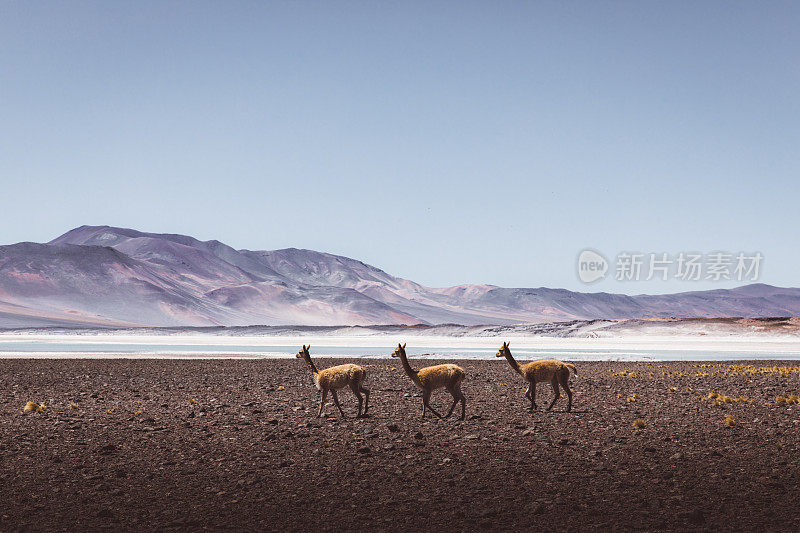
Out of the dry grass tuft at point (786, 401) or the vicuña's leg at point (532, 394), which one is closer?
the vicuña's leg at point (532, 394)

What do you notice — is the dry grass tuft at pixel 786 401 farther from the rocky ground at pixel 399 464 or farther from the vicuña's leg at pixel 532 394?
the vicuña's leg at pixel 532 394

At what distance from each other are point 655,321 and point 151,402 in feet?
277

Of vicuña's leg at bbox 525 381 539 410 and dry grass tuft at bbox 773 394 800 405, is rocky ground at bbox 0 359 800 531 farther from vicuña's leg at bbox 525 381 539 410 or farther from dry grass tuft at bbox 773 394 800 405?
vicuña's leg at bbox 525 381 539 410

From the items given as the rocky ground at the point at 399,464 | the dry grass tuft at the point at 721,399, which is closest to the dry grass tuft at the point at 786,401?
Result: the rocky ground at the point at 399,464

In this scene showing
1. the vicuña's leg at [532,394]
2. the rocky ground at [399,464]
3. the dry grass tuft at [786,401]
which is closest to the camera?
the rocky ground at [399,464]

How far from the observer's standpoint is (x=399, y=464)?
32.7ft

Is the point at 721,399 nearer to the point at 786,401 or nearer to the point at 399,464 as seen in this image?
the point at 786,401

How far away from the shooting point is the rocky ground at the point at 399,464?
765 cm

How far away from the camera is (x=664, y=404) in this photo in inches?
613

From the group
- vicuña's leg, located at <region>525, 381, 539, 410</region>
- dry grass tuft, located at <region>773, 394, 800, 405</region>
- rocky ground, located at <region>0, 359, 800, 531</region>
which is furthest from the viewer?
dry grass tuft, located at <region>773, 394, 800, 405</region>

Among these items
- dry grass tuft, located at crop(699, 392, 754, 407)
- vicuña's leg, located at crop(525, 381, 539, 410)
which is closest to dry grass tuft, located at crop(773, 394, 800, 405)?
dry grass tuft, located at crop(699, 392, 754, 407)

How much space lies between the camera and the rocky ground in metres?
7.65

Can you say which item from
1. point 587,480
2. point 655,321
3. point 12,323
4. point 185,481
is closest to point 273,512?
point 185,481

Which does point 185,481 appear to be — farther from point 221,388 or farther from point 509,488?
point 221,388
